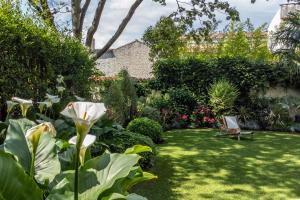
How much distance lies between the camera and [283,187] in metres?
6.37

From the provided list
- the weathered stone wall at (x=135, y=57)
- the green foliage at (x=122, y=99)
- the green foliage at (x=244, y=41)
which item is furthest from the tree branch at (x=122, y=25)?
the weathered stone wall at (x=135, y=57)

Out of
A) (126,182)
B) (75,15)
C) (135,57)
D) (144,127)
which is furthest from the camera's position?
(135,57)

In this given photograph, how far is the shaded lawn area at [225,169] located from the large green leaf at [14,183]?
414cm

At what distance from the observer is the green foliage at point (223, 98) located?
1521 centimetres

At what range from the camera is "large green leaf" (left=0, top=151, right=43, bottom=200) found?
1557 mm

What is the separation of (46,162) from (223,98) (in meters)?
13.6

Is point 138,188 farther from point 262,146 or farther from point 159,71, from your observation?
point 159,71

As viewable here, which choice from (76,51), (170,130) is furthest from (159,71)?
(76,51)

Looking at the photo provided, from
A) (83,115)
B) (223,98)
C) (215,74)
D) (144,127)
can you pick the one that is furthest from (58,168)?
(215,74)

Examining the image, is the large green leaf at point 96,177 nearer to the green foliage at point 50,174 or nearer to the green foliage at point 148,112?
the green foliage at point 50,174

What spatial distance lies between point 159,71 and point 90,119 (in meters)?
15.9

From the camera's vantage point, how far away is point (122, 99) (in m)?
11.6

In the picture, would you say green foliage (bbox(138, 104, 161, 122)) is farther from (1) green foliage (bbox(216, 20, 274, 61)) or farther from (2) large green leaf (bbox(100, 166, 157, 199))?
(1) green foliage (bbox(216, 20, 274, 61))

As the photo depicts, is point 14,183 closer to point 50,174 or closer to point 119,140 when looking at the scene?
point 50,174
